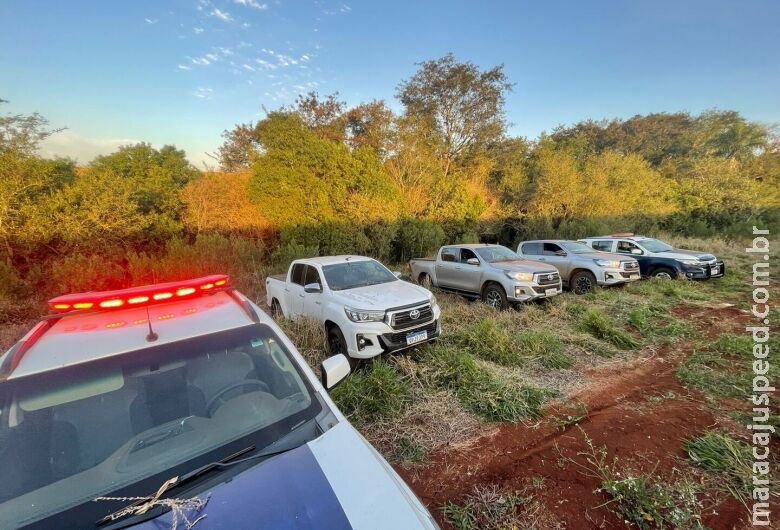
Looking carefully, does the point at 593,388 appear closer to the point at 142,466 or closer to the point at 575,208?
the point at 142,466

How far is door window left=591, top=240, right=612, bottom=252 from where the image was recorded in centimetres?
1084

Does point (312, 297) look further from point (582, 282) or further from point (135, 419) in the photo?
point (582, 282)

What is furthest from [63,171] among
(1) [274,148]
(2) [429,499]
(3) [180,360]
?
(2) [429,499]

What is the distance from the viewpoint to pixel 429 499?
2.60 m

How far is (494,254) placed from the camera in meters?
8.52

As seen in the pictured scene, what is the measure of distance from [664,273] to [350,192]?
1193cm

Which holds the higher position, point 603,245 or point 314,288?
point 314,288

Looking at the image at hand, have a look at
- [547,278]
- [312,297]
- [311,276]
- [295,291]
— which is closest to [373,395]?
[312,297]

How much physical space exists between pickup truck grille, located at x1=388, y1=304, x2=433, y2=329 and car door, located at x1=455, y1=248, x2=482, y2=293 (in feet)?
11.3

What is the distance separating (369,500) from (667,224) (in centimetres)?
3430

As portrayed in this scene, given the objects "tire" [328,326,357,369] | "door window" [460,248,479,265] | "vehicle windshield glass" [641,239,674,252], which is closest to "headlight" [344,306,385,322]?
"tire" [328,326,357,369]

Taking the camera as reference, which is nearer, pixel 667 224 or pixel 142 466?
pixel 142 466

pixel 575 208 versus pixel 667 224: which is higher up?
pixel 575 208

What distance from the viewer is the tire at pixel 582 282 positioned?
29.5ft
